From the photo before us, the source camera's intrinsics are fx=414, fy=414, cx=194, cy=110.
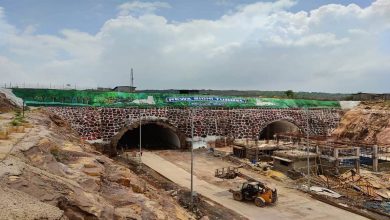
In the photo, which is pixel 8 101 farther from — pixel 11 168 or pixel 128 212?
pixel 128 212

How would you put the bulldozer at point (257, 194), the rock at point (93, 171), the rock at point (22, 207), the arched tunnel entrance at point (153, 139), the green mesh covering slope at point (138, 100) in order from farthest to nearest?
the arched tunnel entrance at point (153, 139) → the green mesh covering slope at point (138, 100) → the bulldozer at point (257, 194) → the rock at point (93, 171) → the rock at point (22, 207)

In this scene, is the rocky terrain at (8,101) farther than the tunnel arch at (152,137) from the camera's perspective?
No

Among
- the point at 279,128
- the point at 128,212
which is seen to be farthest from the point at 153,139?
the point at 128,212

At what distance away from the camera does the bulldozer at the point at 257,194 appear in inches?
1106

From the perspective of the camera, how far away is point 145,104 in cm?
5094

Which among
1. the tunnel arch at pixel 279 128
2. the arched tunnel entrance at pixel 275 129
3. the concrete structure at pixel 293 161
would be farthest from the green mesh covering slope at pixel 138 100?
the concrete structure at pixel 293 161

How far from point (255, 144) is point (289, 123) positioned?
15.5 m

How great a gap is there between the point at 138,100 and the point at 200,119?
830cm

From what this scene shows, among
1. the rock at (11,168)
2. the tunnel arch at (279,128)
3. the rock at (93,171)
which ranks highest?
the rock at (11,168)

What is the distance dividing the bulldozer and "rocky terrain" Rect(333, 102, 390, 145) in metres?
23.8

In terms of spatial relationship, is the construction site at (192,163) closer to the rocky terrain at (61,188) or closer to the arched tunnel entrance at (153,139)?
the rocky terrain at (61,188)

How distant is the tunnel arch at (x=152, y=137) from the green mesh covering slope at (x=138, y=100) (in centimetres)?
281

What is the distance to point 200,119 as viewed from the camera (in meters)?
53.2

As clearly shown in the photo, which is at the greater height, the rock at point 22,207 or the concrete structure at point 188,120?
the rock at point 22,207
